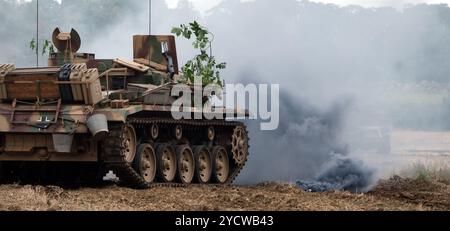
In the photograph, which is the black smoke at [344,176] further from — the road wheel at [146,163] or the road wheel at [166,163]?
the road wheel at [146,163]

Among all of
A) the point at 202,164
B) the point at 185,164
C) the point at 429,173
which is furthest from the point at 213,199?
the point at 429,173

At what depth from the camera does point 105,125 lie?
1739cm

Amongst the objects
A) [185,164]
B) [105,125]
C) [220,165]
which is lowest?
[220,165]

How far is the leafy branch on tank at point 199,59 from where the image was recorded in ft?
70.7

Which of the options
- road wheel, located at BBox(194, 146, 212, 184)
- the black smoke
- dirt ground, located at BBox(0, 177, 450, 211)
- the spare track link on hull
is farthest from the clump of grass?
the spare track link on hull

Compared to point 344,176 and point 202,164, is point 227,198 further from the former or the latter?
point 344,176

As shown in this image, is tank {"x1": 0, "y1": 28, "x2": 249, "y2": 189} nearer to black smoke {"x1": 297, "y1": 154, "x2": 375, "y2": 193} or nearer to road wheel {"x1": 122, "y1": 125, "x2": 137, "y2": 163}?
road wheel {"x1": 122, "y1": 125, "x2": 137, "y2": 163}

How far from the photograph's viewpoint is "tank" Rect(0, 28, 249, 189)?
1780 cm

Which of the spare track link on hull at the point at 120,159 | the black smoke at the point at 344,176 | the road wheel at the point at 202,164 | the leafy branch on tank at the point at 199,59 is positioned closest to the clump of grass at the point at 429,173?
the black smoke at the point at 344,176

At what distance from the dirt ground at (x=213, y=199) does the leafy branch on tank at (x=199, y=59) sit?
2.64 metres

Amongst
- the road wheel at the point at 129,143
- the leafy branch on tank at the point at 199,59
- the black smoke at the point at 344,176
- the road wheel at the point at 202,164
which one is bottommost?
the black smoke at the point at 344,176

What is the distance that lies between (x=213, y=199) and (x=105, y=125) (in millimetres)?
2093

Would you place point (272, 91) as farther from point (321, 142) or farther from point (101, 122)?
point (101, 122)
